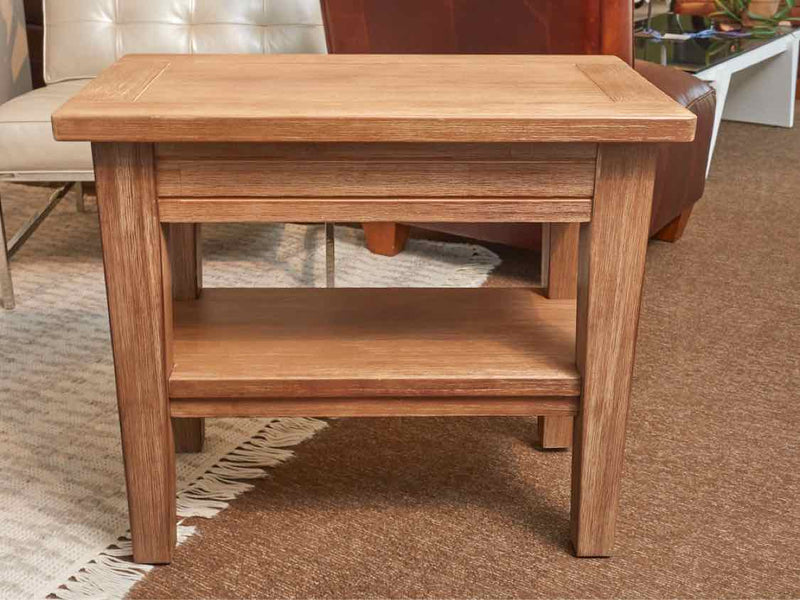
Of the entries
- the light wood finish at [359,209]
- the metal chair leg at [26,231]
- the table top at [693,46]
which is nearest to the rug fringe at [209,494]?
the light wood finish at [359,209]

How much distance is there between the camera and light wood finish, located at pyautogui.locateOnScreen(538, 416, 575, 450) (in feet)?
4.74

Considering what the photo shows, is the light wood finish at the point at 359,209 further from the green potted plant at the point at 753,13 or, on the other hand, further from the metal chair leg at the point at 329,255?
the green potted plant at the point at 753,13

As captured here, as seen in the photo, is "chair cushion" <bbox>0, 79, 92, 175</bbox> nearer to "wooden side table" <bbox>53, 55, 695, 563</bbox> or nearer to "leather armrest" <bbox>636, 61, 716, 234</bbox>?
"wooden side table" <bbox>53, 55, 695, 563</bbox>

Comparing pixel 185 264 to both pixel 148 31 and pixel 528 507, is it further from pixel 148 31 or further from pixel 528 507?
pixel 148 31

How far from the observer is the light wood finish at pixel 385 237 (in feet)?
7.33

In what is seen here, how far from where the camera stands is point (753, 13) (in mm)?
3486

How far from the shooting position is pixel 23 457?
4.75ft

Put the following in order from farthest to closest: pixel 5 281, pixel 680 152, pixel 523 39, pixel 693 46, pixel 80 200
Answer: pixel 693 46
pixel 80 200
pixel 680 152
pixel 5 281
pixel 523 39

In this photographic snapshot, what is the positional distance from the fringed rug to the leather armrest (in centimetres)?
40

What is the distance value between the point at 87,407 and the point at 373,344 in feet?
2.01

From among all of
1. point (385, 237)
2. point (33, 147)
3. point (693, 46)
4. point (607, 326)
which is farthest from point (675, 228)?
point (33, 147)

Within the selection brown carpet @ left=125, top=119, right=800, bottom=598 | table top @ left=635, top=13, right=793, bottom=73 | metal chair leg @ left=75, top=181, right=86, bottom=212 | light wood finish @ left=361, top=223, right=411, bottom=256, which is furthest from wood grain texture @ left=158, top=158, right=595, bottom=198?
table top @ left=635, top=13, right=793, bottom=73

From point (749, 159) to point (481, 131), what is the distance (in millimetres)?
2407

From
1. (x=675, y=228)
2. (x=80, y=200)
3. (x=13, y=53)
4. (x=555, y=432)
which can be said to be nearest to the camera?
(x=555, y=432)
